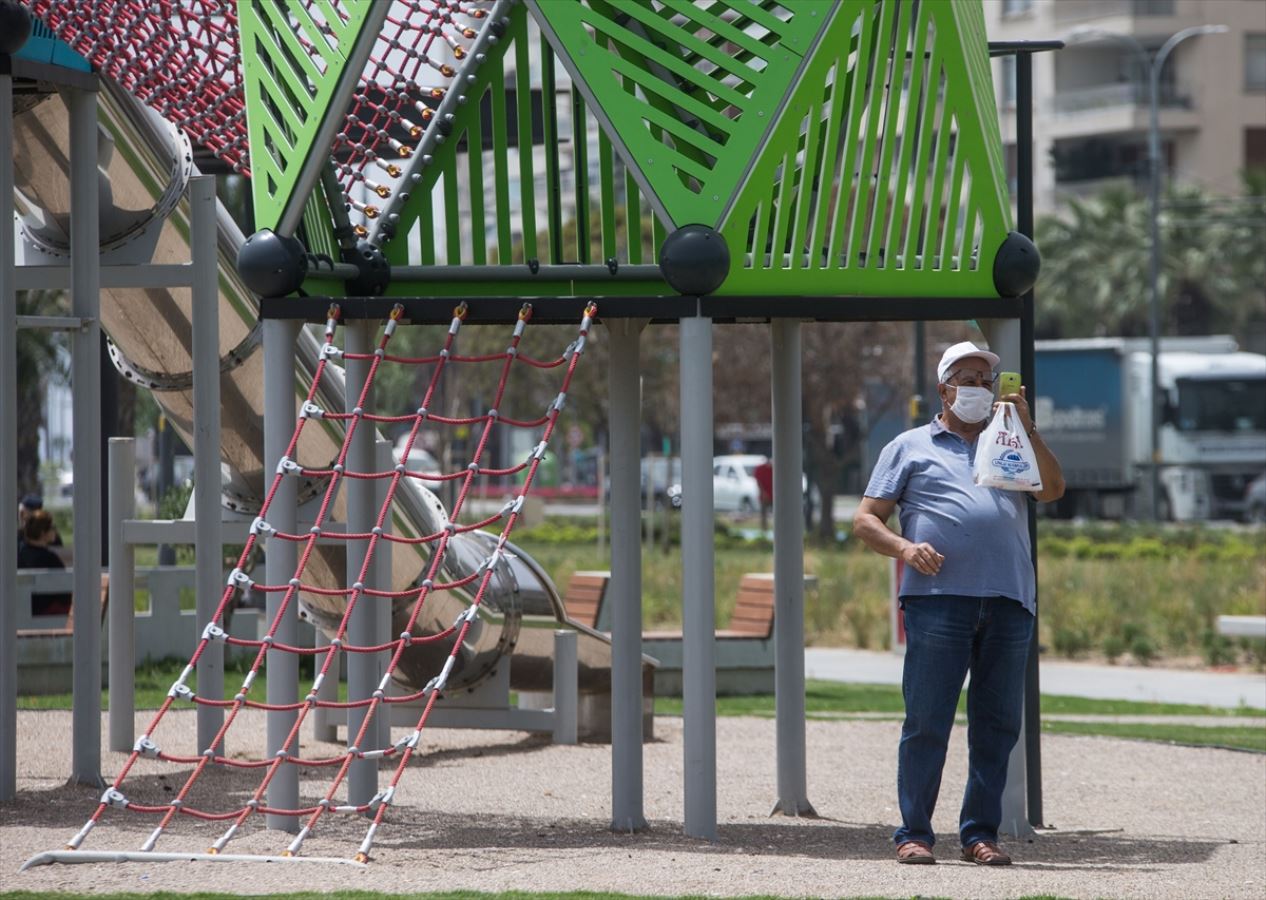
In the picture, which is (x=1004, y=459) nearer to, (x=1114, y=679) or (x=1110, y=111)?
(x=1114, y=679)

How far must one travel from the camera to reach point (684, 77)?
298 inches

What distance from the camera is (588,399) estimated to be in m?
40.7

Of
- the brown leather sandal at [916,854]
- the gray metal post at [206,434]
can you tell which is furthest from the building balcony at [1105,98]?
the brown leather sandal at [916,854]

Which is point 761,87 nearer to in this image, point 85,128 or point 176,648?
point 85,128

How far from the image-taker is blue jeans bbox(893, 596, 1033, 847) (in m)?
7.00

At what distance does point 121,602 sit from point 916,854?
5491 mm

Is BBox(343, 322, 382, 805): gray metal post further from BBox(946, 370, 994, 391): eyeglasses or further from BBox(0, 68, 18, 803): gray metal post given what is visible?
BBox(946, 370, 994, 391): eyeglasses

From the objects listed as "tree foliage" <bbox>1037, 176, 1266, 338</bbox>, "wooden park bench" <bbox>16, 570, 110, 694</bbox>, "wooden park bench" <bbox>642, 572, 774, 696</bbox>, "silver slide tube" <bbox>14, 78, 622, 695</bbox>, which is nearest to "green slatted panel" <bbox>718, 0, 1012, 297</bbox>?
"silver slide tube" <bbox>14, 78, 622, 695</bbox>

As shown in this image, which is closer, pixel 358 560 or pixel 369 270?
pixel 369 270

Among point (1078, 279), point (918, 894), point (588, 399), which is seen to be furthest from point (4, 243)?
point (1078, 279)

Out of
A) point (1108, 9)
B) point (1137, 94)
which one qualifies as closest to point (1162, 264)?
point (1108, 9)

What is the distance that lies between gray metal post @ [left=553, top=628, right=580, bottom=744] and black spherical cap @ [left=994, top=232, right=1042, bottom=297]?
4364 mm

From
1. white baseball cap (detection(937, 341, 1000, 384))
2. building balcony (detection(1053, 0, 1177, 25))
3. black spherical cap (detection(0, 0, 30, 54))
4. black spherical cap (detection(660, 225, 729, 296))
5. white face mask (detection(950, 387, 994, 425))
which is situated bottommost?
white face mask (detection(950, 387, 994, 425))

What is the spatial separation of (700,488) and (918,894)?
Result: 70.5 inches
